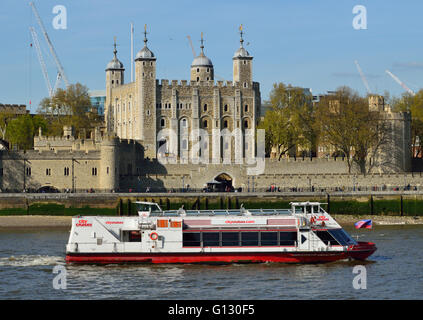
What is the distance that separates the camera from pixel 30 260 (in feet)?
183

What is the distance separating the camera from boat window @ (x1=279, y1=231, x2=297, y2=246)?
55375 mm

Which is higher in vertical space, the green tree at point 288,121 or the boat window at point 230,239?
the green tree at point 288,121

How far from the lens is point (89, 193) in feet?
288

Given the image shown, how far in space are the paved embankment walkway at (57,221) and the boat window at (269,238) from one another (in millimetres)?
27288

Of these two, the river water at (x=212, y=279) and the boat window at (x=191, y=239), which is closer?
the river water at (x=212, y=279)

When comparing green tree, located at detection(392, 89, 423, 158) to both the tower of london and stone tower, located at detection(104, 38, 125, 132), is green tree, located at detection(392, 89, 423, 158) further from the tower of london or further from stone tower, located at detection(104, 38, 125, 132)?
stone tower, located at detection(104, 38, 125, 132)

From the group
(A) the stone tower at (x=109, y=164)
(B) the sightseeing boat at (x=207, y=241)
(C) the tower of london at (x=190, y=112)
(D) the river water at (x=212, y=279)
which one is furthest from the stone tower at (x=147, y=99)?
(B) the sightseeing boat at (x=207, y=241)

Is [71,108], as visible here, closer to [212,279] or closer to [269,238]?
[269,238]

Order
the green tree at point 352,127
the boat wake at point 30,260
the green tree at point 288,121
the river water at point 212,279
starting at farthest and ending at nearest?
1. the green tree at point 288,121
2. the green tree at point 352,127
3. the boat wake at point 30,260
4. the river water at point 212,279

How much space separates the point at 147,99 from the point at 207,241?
60614mm

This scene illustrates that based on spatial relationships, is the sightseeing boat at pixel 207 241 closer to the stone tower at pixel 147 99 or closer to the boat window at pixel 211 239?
the boat window at pixel 211 239

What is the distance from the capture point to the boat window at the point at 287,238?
5538cm

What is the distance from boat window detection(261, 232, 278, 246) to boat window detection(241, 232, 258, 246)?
41 cm
